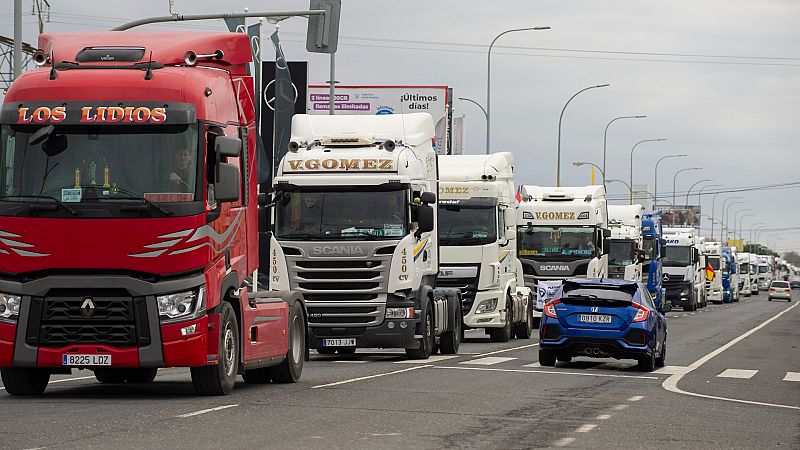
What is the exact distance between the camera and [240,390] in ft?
58.9

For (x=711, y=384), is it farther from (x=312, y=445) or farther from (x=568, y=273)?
(x=568, y=273)

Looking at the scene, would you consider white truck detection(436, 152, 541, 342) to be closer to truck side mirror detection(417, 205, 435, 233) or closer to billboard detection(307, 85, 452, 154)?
truck side mirror detection(417, 205, 435, 233)

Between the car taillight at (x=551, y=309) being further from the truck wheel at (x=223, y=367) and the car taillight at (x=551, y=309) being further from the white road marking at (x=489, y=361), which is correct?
the truck wheel at (x=223, y=367)

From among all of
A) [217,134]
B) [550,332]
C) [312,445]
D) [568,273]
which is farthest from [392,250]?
[568,273]

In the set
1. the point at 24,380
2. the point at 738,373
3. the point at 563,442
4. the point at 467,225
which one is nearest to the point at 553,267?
the point at 467,225

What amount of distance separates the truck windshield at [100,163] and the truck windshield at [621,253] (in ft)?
113

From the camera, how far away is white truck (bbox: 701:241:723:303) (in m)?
88.4

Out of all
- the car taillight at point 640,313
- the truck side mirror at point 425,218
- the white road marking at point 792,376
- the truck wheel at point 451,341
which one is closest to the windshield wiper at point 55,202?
the truck side mirror at point 425,218

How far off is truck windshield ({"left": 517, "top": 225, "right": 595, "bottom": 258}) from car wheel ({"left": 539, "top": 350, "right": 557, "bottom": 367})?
52.2 ft

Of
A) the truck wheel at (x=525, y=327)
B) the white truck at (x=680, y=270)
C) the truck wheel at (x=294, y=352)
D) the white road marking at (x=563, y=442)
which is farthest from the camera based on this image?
the white truck at (x=680, y=270)

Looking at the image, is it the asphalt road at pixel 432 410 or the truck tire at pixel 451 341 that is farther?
the truck tire at pixel 451 341

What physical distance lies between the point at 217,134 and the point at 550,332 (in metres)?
9.36

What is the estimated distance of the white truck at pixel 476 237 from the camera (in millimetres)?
31797

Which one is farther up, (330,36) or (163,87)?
(330,36)
